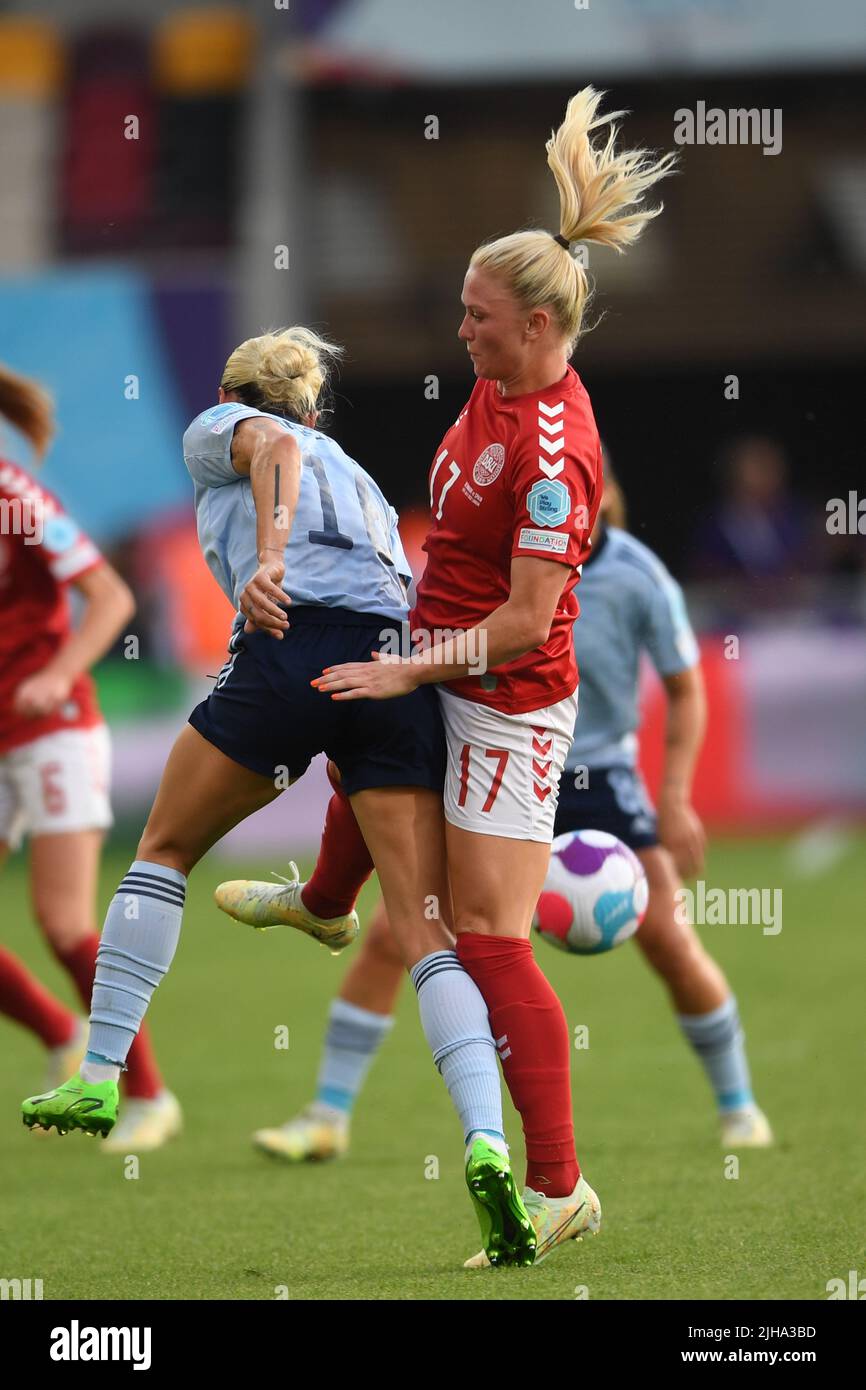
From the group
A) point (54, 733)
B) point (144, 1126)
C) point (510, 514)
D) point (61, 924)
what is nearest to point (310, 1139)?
point (144, 1126)

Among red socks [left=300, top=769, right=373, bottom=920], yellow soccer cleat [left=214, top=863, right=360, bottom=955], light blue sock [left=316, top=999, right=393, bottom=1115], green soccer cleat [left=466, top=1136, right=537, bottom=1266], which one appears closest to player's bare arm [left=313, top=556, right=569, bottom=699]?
red socks [left=300, top=769, right=373, bottom=920]

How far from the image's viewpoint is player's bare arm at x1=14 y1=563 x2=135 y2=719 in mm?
5883

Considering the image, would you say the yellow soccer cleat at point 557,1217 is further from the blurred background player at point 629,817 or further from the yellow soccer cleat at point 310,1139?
the yellow soccer cleat at point 310,1139

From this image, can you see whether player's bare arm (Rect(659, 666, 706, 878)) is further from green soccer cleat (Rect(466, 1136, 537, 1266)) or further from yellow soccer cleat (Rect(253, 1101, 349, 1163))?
green soccer cleat (Rect(466, 1136, 537, 1266))

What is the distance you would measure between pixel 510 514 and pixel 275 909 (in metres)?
1.11

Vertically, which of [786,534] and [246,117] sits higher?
[246,117]

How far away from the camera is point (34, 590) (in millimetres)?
6324

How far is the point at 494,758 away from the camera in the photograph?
4371mm

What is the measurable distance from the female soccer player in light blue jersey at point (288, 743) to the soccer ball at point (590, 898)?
83cm

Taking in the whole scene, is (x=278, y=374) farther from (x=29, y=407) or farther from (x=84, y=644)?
(x=29, y=407)

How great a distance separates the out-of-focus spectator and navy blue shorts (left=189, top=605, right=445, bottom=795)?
9500mm
